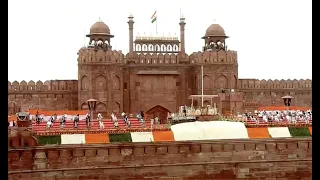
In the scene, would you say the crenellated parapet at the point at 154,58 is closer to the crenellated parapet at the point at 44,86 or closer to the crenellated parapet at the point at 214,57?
the crenellated parapet at the point at 214,57

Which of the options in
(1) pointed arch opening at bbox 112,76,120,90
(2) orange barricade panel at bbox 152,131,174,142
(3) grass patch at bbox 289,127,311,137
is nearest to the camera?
(2) orange barricade panel at bbox 152,131,174,142

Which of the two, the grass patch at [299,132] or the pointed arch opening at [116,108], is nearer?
the grass patch at [299,132]

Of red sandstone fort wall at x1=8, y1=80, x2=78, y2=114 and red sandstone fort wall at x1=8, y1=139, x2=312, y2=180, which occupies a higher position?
red sandstone fort wall at x1=8, y1=80, x2=78, y2=114

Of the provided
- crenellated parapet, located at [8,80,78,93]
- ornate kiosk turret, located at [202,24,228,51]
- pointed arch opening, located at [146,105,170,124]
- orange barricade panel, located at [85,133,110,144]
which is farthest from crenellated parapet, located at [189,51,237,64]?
orange barricade panel, located at [85,133,110,144]

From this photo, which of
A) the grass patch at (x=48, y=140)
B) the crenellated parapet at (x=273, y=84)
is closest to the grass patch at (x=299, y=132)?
the grass patch at (x=48, y=140)

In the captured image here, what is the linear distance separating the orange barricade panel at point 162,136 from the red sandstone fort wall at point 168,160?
0.41m

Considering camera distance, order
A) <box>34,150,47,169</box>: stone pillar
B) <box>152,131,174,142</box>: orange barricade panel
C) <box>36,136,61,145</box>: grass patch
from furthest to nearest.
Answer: <box>152,131,174,142</box>: orange barricade panel < <box>36,136,61,145</box>: grass patch < <box>34,150,47,169</box>: stone pillar

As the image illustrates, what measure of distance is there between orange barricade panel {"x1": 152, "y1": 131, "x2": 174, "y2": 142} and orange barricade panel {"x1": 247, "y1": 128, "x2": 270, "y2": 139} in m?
3.42

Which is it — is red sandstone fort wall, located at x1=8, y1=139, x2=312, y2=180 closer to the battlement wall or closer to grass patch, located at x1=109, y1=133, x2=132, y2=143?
grass patch, located at x1=109, y1=133, x2=132, y2=143

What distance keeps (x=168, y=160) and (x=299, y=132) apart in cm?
629

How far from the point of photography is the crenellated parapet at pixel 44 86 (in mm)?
31609

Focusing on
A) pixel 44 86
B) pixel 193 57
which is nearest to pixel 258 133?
pixel 193 57

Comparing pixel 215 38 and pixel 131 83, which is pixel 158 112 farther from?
pixel 215 38

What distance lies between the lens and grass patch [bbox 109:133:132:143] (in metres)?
19.7
